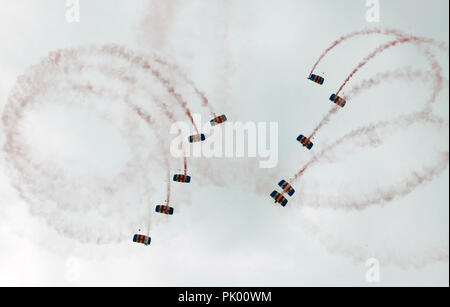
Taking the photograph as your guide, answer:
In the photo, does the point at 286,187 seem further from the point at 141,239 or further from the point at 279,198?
the point at 141,239

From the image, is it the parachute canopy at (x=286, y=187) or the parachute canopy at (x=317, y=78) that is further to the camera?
the parachute canopy at (x=286, y=187)

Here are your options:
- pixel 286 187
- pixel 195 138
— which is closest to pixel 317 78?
pixel 286 187

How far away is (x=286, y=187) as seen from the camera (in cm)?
5766

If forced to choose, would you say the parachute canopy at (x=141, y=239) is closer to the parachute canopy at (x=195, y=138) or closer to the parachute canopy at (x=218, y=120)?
the parachute canopy at (x=195, y=138)

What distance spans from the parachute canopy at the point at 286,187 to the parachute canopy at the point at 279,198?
3.37ft

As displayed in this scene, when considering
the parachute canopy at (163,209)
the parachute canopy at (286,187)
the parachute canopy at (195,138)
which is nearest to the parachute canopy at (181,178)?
the parachute canopy at (163,209)

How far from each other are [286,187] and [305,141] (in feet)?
21.6

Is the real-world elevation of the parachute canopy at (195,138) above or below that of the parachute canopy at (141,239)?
above

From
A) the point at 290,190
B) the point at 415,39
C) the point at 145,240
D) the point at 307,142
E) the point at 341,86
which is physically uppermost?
the point at 415,39

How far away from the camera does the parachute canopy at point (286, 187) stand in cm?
5738
